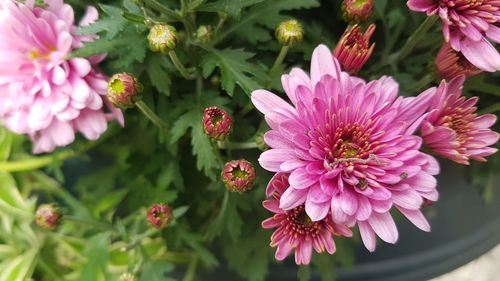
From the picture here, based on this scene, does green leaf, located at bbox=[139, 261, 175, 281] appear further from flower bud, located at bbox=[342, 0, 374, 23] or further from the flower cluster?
flower bud, located at bbox=[342, 0, 374, 23]

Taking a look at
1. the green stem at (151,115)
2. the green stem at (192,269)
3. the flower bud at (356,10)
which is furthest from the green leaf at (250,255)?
the flower bud at (356,10)

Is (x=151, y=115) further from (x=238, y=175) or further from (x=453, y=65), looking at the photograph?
(x=453, y=65)

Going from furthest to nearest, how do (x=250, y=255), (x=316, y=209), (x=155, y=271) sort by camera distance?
1. (x=250, y=255)
2. (x=155, y=271)
3. (x=316, y=209)

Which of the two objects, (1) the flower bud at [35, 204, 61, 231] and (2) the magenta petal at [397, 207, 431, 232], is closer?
(2) the magenta petal at [397, 207, 431, 232]

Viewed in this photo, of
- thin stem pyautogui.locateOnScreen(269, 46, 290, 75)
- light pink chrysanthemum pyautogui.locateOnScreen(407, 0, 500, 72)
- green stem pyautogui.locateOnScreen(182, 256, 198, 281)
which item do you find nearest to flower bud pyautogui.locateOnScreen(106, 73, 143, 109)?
thin stem pyautogui.locateOnScreen(269, 46, 290, 75)

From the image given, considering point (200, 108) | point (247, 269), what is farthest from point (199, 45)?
point (247, 269)

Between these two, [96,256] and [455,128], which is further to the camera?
[96,256]

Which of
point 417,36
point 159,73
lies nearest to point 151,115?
point 159,73
